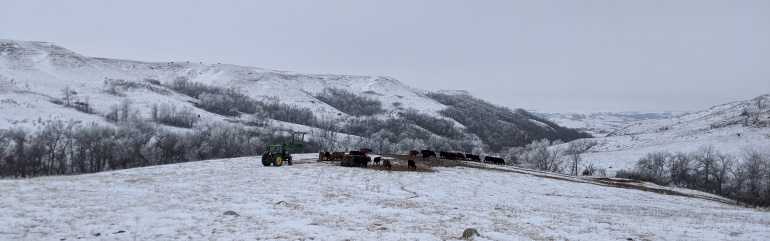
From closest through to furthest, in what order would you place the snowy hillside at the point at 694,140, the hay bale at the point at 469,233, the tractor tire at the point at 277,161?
the hay bale at the point at 469,233 < the tractor tire at the point at 277,161 < the snowy hillside at the point at 694,140

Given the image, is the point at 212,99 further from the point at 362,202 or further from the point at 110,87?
the point at 362,202

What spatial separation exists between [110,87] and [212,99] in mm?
41444

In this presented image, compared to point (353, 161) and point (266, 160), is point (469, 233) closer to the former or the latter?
point (266, 160)

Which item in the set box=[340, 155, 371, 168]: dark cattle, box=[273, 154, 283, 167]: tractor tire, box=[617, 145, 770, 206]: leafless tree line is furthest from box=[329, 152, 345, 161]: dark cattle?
box=[617, 145, 770, 206]: leafless tree line

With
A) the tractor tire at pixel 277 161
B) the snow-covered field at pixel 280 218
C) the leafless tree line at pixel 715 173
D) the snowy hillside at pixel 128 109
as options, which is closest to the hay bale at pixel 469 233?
the snow-covered field at pixel 280 218

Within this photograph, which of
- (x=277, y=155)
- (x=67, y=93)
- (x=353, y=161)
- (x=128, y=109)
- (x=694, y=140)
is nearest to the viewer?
(x=277, y=155)

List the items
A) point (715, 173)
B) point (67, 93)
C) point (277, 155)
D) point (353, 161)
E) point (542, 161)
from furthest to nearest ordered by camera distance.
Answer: point (67, 93), point (542, 161), point (715, 173), point (353, 161), point (277, 155)

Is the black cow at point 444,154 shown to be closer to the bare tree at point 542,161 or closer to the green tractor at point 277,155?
the green tractor at point 277,155

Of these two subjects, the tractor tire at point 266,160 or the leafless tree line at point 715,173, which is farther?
the leafless tree line at point 715,173

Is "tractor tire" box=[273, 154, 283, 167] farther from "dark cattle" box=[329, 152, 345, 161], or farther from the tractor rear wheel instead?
"dark cattle" box=[329, 152, 345, 161]

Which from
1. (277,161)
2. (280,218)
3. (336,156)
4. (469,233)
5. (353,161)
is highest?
(336,156)

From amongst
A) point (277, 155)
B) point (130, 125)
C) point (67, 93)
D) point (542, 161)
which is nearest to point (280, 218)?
point (277, 155)

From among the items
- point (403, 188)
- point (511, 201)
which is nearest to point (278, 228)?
point (403, 188)

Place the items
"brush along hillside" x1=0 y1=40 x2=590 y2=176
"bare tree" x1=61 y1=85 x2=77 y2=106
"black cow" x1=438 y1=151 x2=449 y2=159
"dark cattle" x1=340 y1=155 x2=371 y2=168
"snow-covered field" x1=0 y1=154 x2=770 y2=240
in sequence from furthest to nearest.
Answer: "bare tree" x1=61 y1=85 x2=77 y2=106, "brush along hillside" x1=0 y1=40 x2=590 y2=176, "black cow" x1=438 y1=151 x2=449 y2=159, "dark cattle" x1=340 y1=155 x2=371 y2=168, "snow-covered field" x1=0 y1=154 x2=770 y2=240
